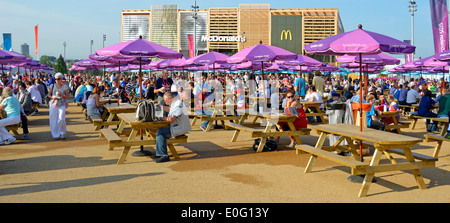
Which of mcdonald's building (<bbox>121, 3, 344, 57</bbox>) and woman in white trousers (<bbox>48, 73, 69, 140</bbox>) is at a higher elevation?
mcdonald's building (<bbox>121, 3, 344, 57</bbox>)

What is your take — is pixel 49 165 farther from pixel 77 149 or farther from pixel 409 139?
pixel 409 139

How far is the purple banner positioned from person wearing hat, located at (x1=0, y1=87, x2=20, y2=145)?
13.7 meters

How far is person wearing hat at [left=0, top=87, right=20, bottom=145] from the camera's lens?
31.4 feet

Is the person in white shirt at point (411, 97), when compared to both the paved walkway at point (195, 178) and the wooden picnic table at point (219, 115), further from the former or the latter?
the wooden picnic table at point (219, 115)

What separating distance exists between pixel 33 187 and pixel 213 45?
272 feet

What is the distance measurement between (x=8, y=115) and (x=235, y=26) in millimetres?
78322

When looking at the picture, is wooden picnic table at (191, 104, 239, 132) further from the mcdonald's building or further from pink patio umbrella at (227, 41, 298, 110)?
the mcdonald's building

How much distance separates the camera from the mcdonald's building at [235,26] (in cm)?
8294

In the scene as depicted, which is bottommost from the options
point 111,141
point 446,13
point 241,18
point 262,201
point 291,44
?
point 262,201

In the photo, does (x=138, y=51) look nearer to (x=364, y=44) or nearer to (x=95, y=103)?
(x=95, y=103)

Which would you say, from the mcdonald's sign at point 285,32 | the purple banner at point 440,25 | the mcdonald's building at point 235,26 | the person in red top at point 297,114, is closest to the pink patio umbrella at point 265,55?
the person in red top at point 297,114

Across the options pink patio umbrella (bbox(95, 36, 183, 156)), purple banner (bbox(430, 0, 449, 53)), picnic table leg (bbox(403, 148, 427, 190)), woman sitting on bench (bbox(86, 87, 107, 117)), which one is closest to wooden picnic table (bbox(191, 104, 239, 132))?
pink patio umbrella (bbox(95, 36, 183, 156))

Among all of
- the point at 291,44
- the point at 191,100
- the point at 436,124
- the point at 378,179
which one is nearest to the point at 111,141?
the point at 378,179

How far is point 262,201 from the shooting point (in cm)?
507
